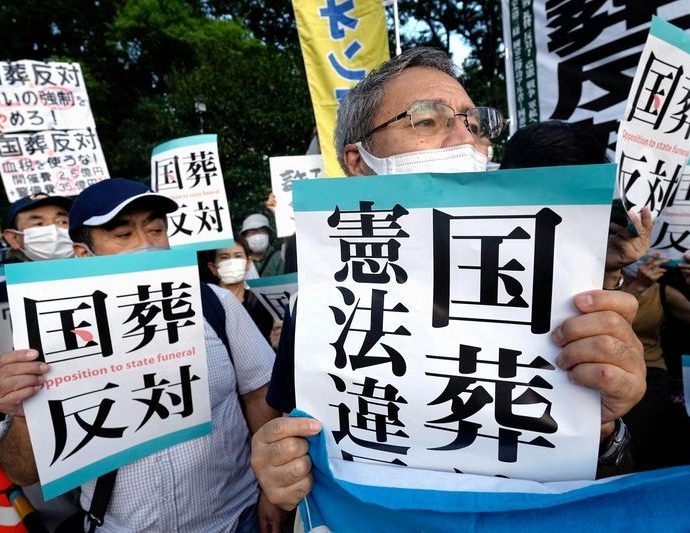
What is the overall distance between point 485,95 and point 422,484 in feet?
38.7

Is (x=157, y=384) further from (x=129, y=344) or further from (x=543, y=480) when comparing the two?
(x=543, y=480)

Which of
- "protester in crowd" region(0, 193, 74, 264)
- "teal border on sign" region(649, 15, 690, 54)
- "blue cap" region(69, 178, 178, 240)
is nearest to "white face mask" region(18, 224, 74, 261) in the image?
"protester in crowd" region(0, 193, 74, 264)

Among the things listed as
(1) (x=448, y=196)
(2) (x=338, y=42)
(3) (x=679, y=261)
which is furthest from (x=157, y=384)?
(2) (x=338, y=42)

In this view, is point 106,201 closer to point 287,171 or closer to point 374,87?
point 374,87

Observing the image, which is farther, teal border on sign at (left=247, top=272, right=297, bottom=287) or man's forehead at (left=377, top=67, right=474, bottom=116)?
teal border on sign at (left=247, top=272, right=297, bottom=287)

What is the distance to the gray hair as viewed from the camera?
1.42m

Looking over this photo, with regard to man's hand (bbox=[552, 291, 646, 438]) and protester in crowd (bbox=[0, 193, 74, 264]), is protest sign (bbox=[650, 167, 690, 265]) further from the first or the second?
protester in crowd (bbox=[0, 193, 74, 264])

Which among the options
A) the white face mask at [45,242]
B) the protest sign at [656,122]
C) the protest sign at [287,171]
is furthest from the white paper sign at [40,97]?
the protest sign at [656,122]

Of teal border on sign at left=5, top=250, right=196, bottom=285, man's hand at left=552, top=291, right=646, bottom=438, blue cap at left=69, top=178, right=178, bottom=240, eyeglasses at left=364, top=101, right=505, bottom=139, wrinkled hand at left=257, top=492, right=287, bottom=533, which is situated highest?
eyeglasses at left=364, top=101, right=505, bottom=139

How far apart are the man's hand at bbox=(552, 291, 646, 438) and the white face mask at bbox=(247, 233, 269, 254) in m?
4.96

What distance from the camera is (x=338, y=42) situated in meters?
4.24

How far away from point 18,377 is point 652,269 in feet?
9.05

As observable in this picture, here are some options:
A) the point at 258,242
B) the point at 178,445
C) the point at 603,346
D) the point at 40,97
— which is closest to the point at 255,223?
the point at 258,242

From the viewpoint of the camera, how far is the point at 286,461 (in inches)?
40.6
